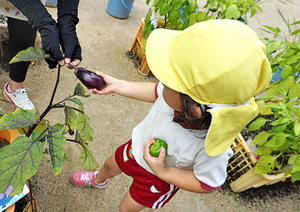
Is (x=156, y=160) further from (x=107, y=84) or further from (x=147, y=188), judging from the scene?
(x=107, y=84)

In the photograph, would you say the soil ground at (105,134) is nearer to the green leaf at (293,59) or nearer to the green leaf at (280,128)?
the green leaf at (280,128)

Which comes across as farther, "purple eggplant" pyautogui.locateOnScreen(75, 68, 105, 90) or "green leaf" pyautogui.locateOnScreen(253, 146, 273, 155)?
"green leaf" pyautogui.locateOnScreen(253, 146, 273, 155)

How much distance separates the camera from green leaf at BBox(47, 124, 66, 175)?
637 mm

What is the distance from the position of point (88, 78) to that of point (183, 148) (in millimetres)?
395

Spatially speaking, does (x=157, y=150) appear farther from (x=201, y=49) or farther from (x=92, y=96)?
(x=92, y=96)

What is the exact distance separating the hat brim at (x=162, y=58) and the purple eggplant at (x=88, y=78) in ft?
0.84

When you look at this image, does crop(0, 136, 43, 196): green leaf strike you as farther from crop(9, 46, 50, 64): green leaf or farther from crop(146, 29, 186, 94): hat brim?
crop(146, 29, 186, 94): hat brim

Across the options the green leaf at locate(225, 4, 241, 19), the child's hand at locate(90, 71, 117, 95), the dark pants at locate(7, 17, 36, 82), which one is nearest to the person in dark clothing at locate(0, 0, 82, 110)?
the dark pants at locate(7, 17, 36, 82)

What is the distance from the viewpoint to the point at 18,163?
0.61m

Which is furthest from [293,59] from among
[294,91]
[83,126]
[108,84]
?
[83,126]

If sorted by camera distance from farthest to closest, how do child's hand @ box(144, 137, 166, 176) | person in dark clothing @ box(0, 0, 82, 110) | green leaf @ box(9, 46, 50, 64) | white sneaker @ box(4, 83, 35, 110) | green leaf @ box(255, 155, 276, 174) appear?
white sneaker @ box(4, 83, 35, 110)
green leaf @ box(255, 155, 276, 174)
person in dark clothing @ box(0, 0, 82, 110)
child's hand @ box(144, 137, 166, 176)
green leaf @ box(9, 46, 50, 64)

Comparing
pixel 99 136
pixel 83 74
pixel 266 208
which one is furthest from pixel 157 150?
pixel 266 208

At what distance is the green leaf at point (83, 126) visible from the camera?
837 millimetres

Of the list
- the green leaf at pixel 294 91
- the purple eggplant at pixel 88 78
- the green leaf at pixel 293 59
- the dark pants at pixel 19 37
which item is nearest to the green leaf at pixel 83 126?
the purple eggplant at pixel 88 78
